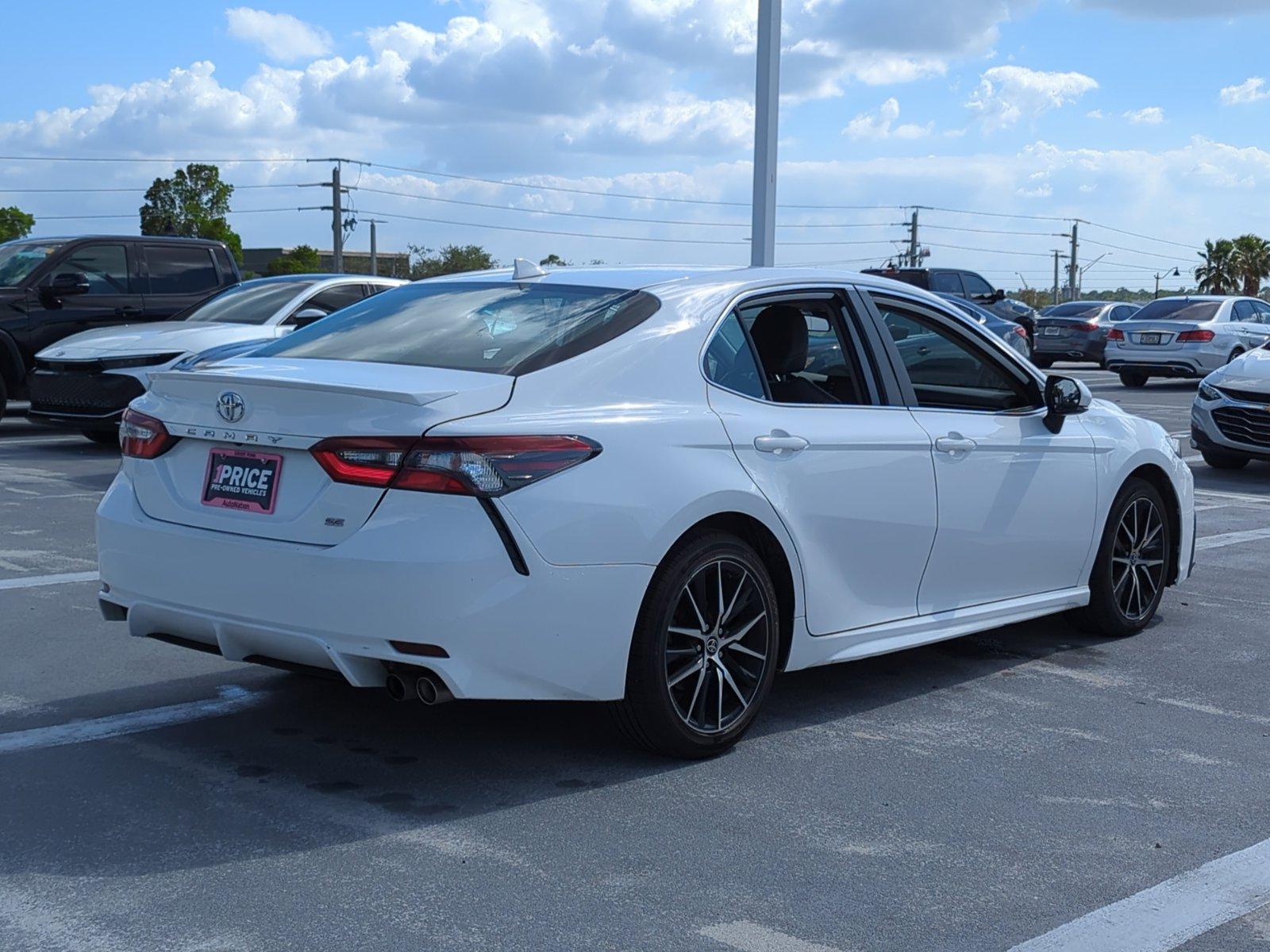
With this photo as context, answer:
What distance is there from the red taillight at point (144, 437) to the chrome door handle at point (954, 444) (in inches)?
107

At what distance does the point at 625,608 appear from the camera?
4.59 metres

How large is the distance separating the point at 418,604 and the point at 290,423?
697mm

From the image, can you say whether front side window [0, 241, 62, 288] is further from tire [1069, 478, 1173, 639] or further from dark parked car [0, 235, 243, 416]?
tire [1069, 478, 1173, 639]

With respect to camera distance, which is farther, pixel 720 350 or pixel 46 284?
pixel 46 284

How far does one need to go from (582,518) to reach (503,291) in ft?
4.19

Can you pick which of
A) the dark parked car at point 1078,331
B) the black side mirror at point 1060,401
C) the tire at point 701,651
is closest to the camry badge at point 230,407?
the tire at point 701,651

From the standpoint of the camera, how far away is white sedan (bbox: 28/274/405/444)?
1334 centimetres

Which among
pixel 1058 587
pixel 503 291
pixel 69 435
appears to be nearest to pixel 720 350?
pixel 503 291

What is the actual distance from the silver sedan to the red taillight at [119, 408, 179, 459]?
23.2 metres

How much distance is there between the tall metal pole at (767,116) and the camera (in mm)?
18453

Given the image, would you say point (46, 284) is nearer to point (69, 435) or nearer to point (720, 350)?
point (69, 435)

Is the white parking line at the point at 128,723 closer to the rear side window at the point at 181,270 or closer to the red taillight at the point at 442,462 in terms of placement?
the red taillight at the point at 442,462

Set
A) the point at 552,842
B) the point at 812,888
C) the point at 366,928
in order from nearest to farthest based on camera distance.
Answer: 1. the point at 366,928
2. the point at 812,888
3. the point at 552,842

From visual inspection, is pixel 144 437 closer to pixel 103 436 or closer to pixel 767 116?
pixel 103 436
